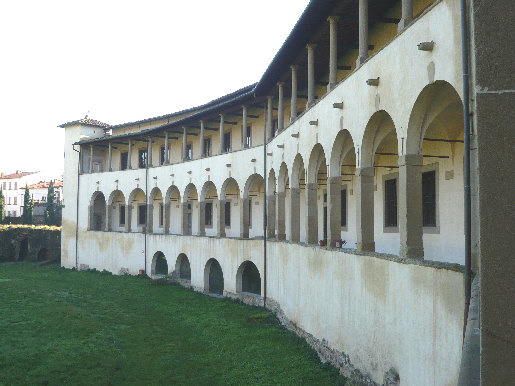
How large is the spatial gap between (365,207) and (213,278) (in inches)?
663

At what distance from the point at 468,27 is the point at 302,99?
1487 cm

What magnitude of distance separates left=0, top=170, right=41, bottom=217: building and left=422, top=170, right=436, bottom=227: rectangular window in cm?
8633

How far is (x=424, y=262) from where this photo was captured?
27.0 feet

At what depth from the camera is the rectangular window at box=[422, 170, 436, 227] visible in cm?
1316

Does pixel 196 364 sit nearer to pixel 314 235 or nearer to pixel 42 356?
pixel 42 356

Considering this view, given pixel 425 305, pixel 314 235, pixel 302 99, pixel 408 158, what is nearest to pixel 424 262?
pixel 425 305

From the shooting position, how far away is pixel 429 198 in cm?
1334

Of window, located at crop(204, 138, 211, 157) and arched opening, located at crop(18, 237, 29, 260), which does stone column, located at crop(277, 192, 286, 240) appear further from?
arched opening, located at crop(18, 237, 29, 260)

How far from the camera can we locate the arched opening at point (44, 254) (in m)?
43.1

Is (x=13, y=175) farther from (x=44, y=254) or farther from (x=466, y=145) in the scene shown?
(x=466, y=145)

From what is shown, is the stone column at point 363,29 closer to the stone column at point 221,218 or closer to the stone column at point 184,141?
the stone column at point 221,218

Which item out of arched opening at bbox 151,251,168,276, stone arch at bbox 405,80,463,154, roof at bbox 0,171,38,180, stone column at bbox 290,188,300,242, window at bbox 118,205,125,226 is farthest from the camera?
roof at bbox 0,171,38,180

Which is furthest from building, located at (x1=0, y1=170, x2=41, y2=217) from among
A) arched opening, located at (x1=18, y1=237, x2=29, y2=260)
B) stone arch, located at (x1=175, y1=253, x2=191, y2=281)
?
stone arch, located at (x1=175, y1=253, x2=191, y2=281)

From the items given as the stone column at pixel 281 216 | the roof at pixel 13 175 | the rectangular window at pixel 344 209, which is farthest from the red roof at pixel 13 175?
the rectangular window at pixel 344 209
